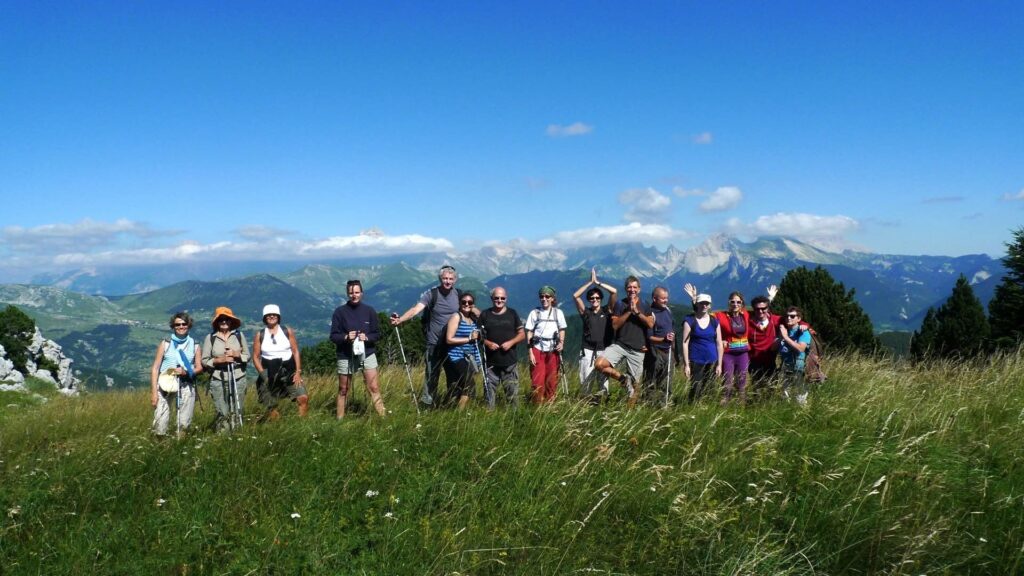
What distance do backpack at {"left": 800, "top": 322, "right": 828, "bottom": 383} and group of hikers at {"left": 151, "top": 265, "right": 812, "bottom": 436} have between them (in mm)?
74

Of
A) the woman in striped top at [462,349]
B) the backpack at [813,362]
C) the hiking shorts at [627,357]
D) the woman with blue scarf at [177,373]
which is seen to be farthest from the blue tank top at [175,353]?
the backpack at [813,362]

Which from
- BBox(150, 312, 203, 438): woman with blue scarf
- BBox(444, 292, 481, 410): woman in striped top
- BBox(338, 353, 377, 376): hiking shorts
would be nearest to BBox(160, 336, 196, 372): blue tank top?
BBox(150, 312, 203, 438): woman with blue scarf

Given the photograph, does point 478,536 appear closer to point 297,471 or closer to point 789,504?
point 297,471

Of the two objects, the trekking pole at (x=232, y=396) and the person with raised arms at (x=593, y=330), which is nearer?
the trekking pole at (x=232, y=396)

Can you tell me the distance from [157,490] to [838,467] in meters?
5.39

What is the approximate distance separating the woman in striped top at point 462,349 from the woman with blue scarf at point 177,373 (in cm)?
326

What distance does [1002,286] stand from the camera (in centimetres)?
3512

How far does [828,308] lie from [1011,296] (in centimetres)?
1047

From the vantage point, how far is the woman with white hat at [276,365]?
7891 mm

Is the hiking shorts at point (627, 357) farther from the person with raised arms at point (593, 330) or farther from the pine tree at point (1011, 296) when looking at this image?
the pine tree at point (1011, 296)

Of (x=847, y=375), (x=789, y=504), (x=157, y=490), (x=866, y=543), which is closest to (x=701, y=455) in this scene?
(x=789, y=504)

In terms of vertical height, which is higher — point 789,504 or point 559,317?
point 559,317

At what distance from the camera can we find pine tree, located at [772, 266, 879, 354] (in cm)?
3462

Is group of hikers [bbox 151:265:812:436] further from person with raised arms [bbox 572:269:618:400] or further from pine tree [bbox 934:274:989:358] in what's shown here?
pine tree [bbox 934:274:989:358]
